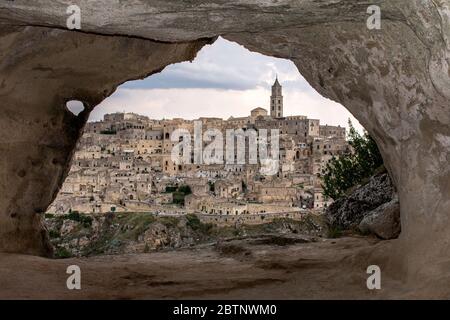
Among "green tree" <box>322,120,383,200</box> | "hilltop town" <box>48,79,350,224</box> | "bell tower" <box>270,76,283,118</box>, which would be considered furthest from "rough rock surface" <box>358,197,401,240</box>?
"bell tower" <box>270,76,283,118</box>

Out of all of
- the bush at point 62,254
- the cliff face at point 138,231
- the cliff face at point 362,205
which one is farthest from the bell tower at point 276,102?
the cliff face at point 362,205

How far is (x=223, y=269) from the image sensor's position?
932 cm

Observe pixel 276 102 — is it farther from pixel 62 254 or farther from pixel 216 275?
pixel 216 275

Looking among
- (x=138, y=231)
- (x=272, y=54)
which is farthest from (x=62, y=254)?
(x=138, y=231)

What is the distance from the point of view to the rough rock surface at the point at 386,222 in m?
10.8

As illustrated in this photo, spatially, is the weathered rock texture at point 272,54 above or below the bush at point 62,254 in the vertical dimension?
above

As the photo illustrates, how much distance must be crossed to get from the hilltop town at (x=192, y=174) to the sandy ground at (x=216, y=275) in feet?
171

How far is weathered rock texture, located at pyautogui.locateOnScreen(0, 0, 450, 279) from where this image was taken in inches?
226

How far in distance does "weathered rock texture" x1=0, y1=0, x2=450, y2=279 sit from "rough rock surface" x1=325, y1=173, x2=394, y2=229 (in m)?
4.84

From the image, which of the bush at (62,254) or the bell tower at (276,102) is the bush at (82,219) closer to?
the bush at (62,254)

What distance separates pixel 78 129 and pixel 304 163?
386 feet

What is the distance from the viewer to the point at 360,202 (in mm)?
14617

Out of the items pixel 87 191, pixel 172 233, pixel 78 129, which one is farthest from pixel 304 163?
pixel 78 129
